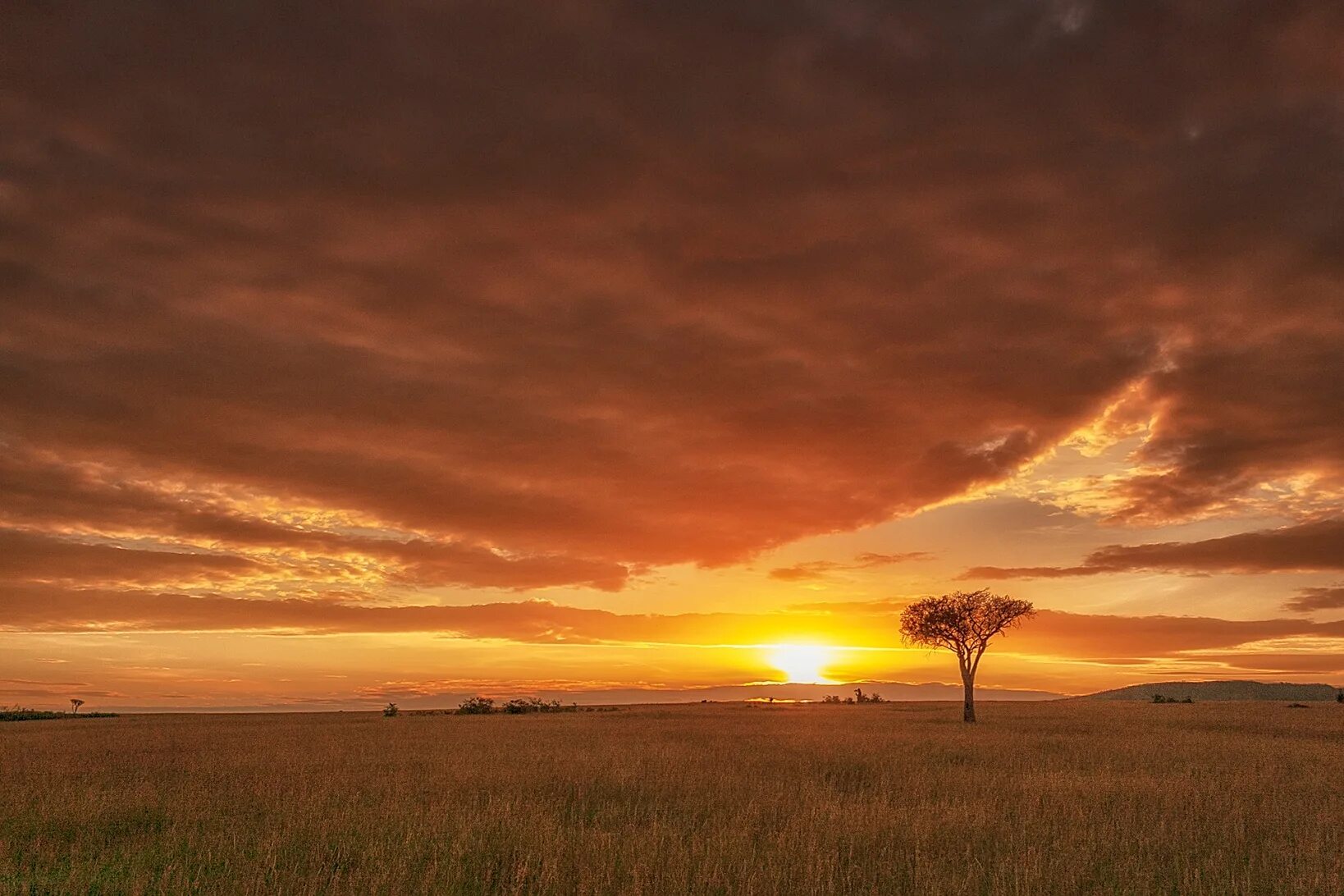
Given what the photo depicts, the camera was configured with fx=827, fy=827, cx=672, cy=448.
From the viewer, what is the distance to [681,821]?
52.7ft

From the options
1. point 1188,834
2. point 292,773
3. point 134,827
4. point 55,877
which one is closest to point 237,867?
point 55,877

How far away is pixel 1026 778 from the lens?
2222cm

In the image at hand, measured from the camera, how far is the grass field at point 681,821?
37.8 ft

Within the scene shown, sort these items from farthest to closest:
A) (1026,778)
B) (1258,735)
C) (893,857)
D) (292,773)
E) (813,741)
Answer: (1258,735) < (813,741) < (292,773) < (1026,778) < (893,857)

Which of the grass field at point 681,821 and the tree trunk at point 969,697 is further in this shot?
the tree trunk at point 969,697

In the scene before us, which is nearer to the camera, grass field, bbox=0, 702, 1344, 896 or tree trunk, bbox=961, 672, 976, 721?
grass field, bbox=0, 702, 1344, 896

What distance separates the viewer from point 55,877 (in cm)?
1166

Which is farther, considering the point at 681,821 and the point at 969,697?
the point at 969,697

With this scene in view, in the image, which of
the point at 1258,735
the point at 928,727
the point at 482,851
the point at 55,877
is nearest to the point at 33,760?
the point at 55,877

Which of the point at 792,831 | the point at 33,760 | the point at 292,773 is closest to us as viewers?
the point at 792,831

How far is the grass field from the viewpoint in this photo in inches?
453

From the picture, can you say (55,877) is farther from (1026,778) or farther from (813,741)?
(813,741)

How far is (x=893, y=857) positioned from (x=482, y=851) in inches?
255

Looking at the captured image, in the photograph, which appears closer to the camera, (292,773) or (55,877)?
(55,877)
